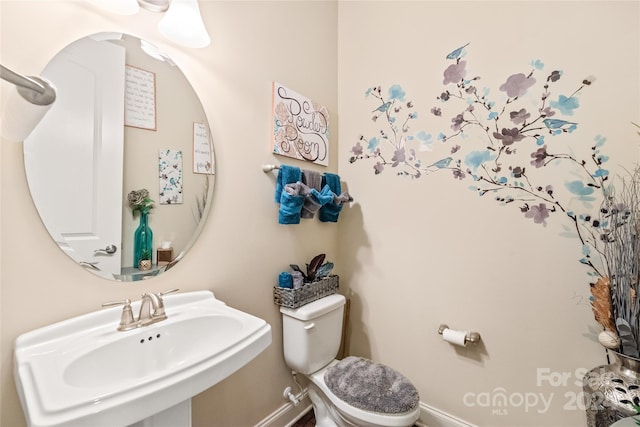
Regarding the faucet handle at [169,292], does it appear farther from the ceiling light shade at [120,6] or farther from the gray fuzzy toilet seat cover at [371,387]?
the ceiling light shade at [120,6]

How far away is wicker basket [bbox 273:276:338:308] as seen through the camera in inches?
52.1

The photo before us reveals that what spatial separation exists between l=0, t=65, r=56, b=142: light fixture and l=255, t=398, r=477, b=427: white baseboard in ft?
4.79

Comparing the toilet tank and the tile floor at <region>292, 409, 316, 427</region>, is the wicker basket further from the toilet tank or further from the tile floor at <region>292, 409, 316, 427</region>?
the tile floor at <region>292, 409, 316, 427</region>

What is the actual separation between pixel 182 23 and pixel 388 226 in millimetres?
1328

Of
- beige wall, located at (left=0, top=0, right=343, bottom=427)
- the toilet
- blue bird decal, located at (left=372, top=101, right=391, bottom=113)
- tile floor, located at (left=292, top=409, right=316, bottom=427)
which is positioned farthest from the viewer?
blue bird decal, located at (left=372, top=101, right=391, bottom=113)

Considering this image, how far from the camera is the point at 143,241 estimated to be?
3.14ft

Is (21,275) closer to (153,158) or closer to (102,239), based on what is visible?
(102,239)

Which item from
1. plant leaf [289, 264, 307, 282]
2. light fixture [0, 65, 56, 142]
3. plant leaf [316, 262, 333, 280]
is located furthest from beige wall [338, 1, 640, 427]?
light fixture [0, 65, 56, 142]

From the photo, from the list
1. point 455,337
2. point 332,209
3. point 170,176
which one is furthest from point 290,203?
point 455,337

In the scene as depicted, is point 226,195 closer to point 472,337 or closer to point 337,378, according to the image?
point 337,378

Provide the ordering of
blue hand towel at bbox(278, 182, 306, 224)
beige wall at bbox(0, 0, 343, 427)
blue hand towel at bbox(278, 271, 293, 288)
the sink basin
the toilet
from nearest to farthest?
the sink basin → beige wall at bbox(0, 0, 343, 427) → the toilet → blue hand towel at bbox(278, 182, 306, 224) → blue hand towel at bbox(278, 271, 293, 288)

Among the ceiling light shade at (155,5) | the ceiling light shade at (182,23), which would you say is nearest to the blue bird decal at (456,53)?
the ceiling light shade at (182,23)

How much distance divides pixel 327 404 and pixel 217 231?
3.25ft

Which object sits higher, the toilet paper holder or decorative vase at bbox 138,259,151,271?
decorative vase at bbox 138,259,151,271
